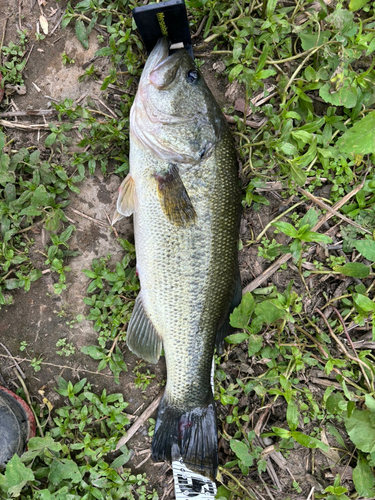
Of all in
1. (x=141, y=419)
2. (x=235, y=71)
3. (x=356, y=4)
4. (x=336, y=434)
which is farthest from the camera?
(x=141, y=419)

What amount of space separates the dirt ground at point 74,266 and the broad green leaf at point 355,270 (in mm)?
341

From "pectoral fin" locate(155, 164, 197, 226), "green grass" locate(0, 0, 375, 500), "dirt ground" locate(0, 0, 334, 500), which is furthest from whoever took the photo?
"dirt ground" locate(0, 0, 334, 500)

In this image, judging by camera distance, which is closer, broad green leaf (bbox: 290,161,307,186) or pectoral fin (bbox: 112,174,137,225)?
broad green leaf (bbox: 290,161,307,186)

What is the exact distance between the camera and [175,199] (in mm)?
2141

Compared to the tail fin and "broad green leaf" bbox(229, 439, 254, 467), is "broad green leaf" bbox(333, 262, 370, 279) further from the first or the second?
"broad green leaf" bbox(229, 439, 254, 467)

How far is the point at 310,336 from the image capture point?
8.32 ft

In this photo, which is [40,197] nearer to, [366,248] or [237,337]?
[237,337]

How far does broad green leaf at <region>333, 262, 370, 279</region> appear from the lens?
2396 millimetres

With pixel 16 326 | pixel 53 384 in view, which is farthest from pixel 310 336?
pixel 16 326

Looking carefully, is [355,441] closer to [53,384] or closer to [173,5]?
[53,384]

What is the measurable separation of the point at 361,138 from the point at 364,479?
233 cm

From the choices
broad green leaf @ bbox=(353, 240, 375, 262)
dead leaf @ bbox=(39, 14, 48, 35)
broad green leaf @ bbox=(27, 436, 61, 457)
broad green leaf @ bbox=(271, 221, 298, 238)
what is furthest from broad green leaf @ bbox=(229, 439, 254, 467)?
dead leaf @ bbox=(39, 14, 48, 35)

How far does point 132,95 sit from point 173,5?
2.17 feet

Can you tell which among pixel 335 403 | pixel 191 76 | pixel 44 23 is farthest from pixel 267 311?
pixel 44 23
